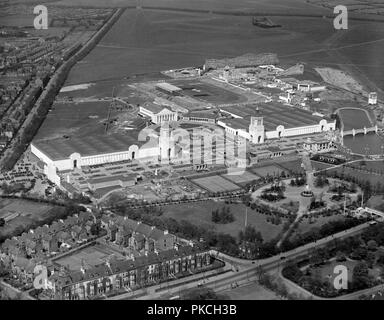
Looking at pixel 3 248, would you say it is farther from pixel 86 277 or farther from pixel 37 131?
pixel 37 131

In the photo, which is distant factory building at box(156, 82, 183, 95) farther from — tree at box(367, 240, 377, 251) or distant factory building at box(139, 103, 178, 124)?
tree at box(367, 240, 377, 251)

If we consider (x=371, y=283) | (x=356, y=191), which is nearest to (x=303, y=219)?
(x=356, y=191)

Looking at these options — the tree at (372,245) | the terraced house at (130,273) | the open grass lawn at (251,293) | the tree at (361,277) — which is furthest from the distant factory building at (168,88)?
the open grass lawn at (251,293)

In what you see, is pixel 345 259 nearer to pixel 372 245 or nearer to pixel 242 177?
pixel 372 245

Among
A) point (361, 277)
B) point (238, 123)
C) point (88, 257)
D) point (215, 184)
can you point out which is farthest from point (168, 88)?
point (361, 277)

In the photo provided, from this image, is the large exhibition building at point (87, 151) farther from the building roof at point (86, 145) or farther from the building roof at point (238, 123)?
the building roof at point (238, 123)

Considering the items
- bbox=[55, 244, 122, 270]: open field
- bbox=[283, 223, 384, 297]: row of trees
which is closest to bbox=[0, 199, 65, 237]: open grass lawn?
bbox=[55, 244, 122, 270]: open field
